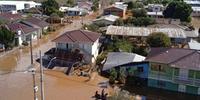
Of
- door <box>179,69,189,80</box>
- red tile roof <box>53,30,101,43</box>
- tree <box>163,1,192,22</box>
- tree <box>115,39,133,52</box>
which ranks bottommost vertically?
door <box>179,69,189,80</box>

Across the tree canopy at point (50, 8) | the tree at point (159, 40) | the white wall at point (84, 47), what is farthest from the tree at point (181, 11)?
the white wall at point (84, 47)

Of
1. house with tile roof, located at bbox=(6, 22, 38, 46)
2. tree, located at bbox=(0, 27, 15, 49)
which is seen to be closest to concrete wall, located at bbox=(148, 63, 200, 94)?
tree, located at bbox=(0, 27, 15, 49)

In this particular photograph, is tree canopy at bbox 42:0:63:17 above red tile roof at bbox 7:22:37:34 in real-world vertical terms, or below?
above

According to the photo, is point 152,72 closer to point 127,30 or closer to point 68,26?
point 127,30

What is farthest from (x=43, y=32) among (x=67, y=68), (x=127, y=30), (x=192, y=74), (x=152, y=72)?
(x=192, y=74)

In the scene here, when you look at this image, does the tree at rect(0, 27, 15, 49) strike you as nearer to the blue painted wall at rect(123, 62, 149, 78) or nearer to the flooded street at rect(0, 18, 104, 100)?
the flooded street at rect(0, 18, 104, 100)

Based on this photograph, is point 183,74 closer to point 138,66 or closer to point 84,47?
point 138,66

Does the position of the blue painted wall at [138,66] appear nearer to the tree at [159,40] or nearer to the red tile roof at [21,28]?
the tree at [159,40]

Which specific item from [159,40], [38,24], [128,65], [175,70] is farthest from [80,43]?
[38,24]
